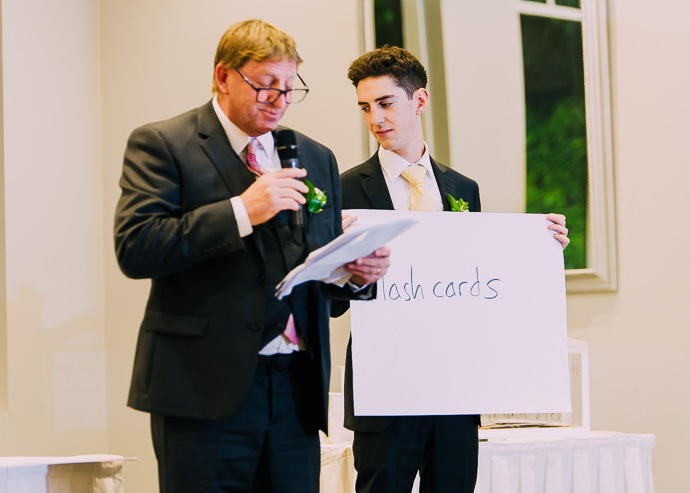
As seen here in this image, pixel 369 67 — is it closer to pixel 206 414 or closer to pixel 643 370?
pixel 206 414

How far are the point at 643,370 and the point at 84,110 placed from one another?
2697mm

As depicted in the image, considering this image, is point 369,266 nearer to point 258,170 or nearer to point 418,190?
point 258,170

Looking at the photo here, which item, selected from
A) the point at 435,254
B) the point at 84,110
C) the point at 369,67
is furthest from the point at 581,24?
the point at 84,110

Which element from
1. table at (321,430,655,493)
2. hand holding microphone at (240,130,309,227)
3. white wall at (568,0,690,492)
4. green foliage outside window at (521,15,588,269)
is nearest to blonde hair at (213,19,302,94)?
hand holding microphone at (240,130,309,227)

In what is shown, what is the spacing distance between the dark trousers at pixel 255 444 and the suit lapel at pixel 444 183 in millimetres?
922

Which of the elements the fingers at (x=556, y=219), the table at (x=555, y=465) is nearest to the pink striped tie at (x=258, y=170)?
the fingers at (x=556, y=219)

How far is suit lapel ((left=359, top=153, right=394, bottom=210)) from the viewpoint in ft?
7.63

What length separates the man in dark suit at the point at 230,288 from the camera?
58.2 inches

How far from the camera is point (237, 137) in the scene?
5.38 ft

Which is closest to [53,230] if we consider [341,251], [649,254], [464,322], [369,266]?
[464,322]

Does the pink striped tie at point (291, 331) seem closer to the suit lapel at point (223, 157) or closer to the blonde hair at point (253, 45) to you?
the suit lapel at point (223, 157)

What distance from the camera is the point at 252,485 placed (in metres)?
1.61

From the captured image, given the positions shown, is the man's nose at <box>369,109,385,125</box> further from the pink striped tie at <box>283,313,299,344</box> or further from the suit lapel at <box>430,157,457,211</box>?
the pink striped tie at <box>283,313,299,344</box>

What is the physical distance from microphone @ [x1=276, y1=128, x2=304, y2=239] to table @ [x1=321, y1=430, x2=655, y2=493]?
54.4 inches
